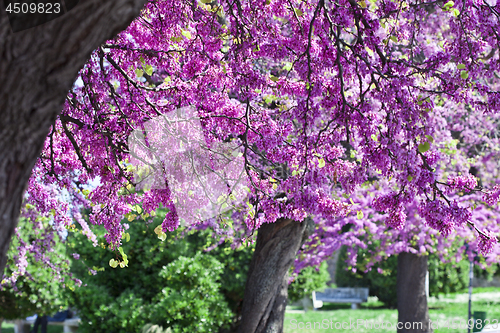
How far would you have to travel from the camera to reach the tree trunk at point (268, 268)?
8.30 m

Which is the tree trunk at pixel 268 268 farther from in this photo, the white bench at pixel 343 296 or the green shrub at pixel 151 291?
the white bench at pixel 343 296

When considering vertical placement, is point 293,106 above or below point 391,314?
above

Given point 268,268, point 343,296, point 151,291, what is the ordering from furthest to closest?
1. point 343,296
2. point 151,291
3. point 268,268

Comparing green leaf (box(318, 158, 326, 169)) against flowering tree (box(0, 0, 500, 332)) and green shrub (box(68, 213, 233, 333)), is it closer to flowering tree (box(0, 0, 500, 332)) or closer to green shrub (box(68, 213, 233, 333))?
flowering tree (box(0, 0, 500, 332))

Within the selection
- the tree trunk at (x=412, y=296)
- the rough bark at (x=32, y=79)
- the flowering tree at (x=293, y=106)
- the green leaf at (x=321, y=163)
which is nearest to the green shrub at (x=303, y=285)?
the tree trunk at (x=412, y=296)

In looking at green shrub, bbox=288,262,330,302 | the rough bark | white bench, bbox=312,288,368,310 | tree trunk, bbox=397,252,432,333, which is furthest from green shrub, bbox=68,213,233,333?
white bench, bbox=312,288,368,310

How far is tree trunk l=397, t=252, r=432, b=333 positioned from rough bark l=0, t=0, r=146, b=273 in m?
11.3

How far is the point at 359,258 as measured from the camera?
2152cm

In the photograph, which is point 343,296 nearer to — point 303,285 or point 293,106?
point 303,285

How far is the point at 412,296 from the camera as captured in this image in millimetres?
11914

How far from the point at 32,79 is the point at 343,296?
2143 cm

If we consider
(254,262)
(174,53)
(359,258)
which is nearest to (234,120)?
(174,53)

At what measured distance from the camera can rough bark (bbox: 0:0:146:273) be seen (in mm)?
1922

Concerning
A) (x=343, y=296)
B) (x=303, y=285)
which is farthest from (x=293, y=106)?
(x=343, y=296)
